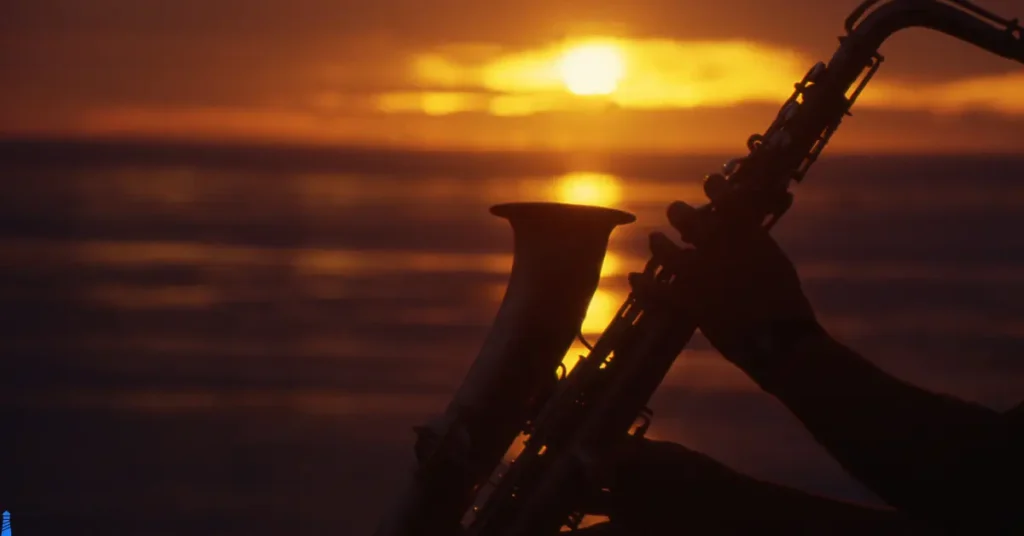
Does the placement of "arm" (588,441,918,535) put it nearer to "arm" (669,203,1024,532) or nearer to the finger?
"arm" (669,203,1024,532)

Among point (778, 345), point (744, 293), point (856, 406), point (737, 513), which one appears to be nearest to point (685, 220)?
point (744, 293)

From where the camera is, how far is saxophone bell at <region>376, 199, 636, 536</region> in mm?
4020

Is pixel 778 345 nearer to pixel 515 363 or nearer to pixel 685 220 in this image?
pixel 685 220

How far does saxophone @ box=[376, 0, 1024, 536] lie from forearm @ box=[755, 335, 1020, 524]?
0.66 meters

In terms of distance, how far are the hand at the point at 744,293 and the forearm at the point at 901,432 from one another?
7cm

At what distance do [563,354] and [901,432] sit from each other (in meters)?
1.37

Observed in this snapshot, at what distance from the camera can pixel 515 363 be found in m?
4.22

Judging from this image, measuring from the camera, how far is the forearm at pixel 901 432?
315 cm

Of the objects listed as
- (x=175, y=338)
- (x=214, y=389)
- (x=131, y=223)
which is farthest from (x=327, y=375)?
(x=131, y=223)

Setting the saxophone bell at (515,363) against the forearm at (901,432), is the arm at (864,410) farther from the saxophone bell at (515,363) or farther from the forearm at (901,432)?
the saxophone bell at (515,363)

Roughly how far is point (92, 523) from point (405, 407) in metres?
2.48

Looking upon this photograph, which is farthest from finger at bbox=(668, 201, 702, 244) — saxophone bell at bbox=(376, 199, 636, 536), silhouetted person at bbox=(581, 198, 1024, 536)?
saxophone bell at bbox=(376, 199, 636, 536)

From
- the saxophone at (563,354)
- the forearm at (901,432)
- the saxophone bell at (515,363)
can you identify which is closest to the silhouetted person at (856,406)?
the forearm at (901,432)

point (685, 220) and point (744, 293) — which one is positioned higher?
point (685, 220)
